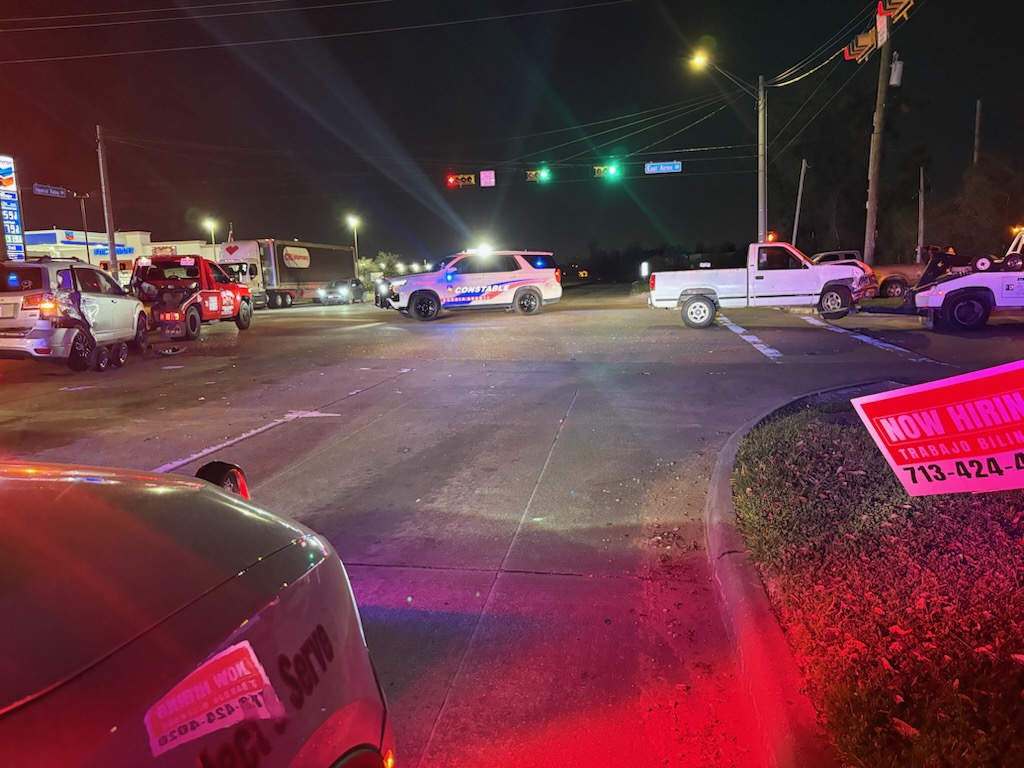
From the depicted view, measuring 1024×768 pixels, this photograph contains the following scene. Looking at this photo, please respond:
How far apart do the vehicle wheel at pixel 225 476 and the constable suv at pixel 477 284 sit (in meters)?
20.2

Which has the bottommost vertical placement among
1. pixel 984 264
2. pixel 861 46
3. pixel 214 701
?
pixel 214 701

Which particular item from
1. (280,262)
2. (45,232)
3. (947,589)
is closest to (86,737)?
(947,589)

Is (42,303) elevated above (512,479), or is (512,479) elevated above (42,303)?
(42,303)

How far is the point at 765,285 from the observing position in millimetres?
17953

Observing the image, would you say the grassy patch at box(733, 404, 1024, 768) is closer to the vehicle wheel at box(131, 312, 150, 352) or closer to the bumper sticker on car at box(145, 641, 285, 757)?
the bumper sticker on car at box(145, 641, 285, 757)

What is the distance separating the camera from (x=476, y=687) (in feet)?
10.9

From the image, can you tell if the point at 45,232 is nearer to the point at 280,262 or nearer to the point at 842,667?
the point at 280,262

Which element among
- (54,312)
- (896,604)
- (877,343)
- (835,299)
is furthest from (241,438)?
(835,299)

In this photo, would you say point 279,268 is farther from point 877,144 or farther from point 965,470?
point 965,470

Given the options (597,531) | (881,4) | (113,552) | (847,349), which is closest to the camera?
(113,552)

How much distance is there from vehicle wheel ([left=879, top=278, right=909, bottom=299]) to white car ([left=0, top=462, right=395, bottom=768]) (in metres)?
26.6

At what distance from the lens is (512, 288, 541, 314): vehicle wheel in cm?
2298

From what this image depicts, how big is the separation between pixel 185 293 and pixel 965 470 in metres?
18.5

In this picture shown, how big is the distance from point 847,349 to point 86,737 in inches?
559
